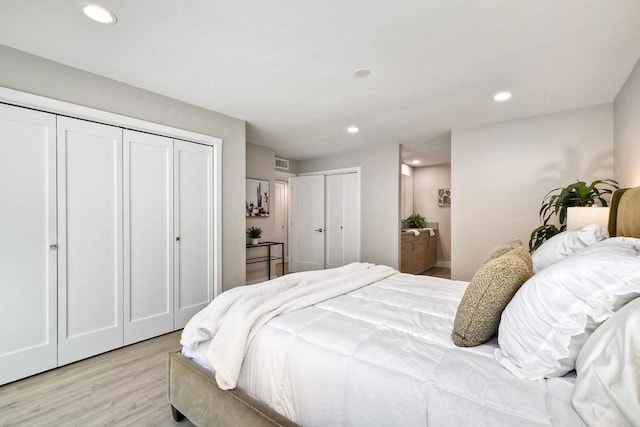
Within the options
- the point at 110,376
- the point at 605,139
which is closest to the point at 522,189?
the point at 605,139

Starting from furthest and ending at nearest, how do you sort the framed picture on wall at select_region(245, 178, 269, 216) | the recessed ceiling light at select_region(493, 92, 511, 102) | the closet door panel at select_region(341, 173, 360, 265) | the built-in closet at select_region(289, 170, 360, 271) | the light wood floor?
1. the built-in closet at select_region(289, 170, 360, 271)
2. the closet door panel at select_region(341, 173, 360, 265)
3. the framed picture on wall at select_region(245, 178, 269, 216)
4. the recessed ceiling light at select_region(493, 92, 511, 102)
5. the light wood floor

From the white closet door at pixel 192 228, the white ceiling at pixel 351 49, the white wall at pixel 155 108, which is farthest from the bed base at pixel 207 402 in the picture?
the white ceiling at pixel 351 49

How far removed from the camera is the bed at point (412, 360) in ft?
2.76

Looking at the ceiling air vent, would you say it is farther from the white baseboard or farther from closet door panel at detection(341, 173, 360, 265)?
the white baseboard

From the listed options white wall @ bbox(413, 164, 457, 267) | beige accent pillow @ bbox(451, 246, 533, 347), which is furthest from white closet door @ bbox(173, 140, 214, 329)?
white wall @ bbox(413, 164, 457, 267)

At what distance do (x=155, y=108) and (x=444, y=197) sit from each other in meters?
5.94

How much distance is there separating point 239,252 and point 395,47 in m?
2.88

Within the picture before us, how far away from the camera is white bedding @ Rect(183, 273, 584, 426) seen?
2.95 feet

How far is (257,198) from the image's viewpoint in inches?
196

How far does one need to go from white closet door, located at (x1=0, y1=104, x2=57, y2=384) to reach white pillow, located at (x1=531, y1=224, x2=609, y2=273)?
142 inches

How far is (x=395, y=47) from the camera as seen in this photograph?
212cm

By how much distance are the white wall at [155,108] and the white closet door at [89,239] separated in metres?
0.25

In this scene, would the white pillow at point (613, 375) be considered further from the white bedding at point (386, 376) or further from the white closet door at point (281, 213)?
the white closet door at point (281, 213)

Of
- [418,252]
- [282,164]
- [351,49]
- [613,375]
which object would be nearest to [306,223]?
[282,164]
